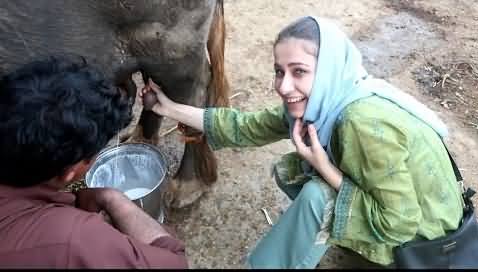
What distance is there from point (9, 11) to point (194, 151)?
111cm

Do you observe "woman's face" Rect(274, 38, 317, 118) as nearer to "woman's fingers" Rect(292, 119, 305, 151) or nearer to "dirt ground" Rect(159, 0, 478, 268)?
"woman's fingers" Rect(292, 119, 305, 151)

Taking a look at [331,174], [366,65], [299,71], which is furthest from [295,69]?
[366,65]

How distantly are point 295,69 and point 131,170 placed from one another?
115 cm

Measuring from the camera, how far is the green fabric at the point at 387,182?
174 cm

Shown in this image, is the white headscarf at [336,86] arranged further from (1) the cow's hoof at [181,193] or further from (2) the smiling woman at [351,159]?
(1) the cow's hoof at [181,193]

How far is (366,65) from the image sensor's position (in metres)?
3.88

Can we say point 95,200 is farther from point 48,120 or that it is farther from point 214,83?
point 214,83

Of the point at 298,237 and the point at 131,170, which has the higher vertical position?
the point at 298,237

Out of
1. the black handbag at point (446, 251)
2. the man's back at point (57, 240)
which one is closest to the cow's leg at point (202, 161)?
the black handbag at point (446, 251)

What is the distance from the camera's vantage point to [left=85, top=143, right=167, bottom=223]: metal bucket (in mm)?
2510

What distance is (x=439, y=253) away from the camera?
6.32 feet

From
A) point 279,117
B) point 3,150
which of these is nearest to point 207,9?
point 279,117

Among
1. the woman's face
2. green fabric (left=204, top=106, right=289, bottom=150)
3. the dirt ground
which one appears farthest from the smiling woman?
the dirt ground

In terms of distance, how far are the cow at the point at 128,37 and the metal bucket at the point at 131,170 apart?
206 millimetres
